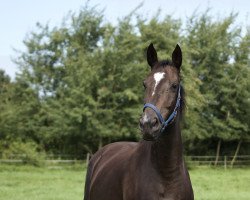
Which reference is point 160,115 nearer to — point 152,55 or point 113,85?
point 152,55

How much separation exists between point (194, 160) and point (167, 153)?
29.0 meters

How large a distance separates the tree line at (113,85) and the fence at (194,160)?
38.0 inches

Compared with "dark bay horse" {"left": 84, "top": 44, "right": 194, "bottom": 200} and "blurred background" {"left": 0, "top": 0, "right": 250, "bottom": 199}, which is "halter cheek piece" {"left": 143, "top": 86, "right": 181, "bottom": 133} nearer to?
"dark bay horse" {"left": 84, "top": 44, "right": 194, "bottom": 200}

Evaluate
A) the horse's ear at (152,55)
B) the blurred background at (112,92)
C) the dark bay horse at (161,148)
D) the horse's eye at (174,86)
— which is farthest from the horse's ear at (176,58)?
the blurred background at (112,92)

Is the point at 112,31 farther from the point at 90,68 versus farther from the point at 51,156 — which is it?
the point at 51,156

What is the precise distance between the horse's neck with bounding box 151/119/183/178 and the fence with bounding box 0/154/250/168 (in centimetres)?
2174

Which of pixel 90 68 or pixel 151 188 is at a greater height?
pixel 90 68

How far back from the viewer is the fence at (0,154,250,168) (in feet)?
83.7

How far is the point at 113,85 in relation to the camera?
29.2 meters

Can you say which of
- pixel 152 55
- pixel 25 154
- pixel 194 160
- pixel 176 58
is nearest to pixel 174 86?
pixel 176 58

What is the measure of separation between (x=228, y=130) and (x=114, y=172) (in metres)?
28.5

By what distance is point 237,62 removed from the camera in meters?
34.4

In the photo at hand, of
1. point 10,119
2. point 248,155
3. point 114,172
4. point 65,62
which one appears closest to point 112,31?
point 65,62

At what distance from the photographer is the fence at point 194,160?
25516 mm
